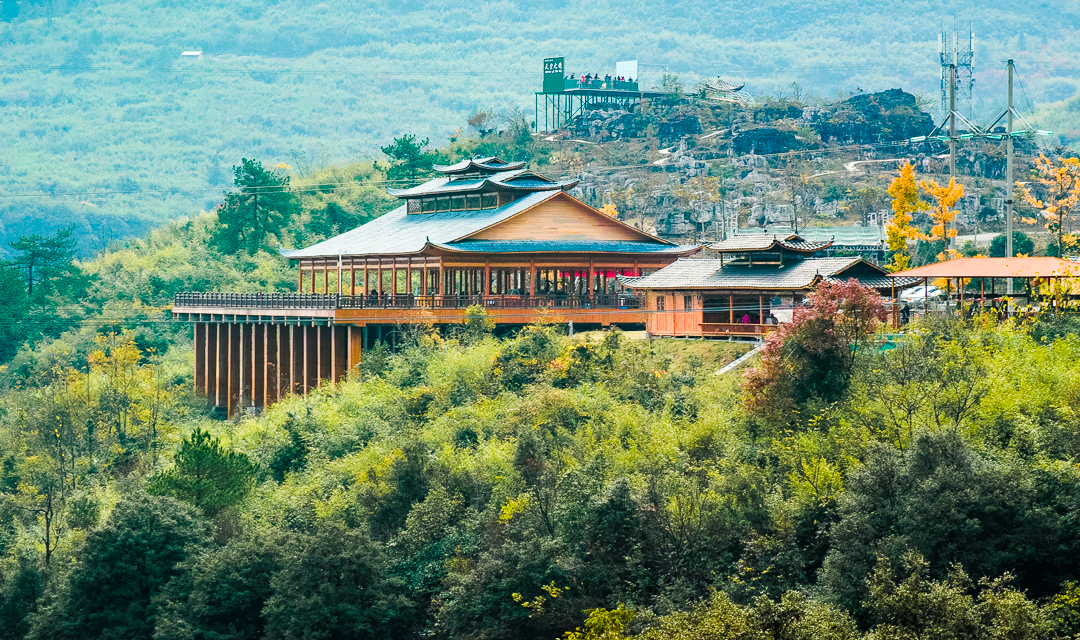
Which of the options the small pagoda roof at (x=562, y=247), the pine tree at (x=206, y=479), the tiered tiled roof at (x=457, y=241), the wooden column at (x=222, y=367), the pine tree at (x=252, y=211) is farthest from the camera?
the pine tree at (x=252, y=211)

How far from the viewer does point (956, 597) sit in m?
31.8

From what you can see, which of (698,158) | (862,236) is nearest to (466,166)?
(862,236)

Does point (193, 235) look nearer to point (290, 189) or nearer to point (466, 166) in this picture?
point (290, 189)

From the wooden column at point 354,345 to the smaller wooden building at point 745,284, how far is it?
1340cm

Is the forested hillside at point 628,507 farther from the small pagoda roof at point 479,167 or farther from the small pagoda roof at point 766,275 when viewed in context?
the small pagoda roof at point 479,167

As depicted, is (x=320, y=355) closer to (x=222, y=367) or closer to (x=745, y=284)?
(x=222, y=367)

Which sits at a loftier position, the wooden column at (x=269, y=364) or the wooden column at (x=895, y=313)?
the wooden column at (x=895, y=313)

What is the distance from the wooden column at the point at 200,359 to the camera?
79.1 metres

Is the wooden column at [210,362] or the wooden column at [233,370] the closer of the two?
the wooden column at [233,370]

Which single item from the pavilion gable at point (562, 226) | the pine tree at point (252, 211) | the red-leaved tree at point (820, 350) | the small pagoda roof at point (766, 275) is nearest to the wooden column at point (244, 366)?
the pavilion gable at point (562, 226)

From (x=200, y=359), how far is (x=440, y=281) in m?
17.4

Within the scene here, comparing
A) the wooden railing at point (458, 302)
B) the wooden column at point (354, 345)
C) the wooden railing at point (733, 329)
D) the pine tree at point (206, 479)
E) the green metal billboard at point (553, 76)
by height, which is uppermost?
the green metal billboard at point (553, 76)

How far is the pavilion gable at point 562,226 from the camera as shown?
69.2 metres

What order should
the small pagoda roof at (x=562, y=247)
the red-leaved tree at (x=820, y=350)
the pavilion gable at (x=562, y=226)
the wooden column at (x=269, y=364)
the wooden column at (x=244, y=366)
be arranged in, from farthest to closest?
the wooden column at (x=244, y=366) → the wooden column at (x=269, y=364) → the pavilion gable at (x=562, y=226) → the small pagoda roof at (x=562, y=247) → the red-leaved tree at (x=820, y=350)
